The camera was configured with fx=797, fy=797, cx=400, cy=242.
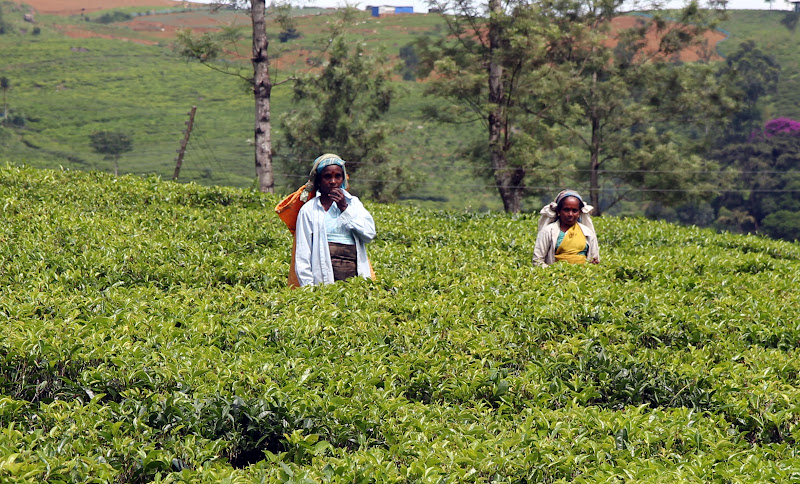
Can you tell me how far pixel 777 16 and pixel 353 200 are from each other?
161 meters

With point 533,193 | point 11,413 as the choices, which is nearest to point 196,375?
point 11,413

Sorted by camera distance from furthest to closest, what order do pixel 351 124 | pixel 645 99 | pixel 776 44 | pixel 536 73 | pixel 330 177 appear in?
1. pixel 776 44
2. pixel 351 124
3. pixel 645 99
4. pixel 536 73
5. pixel 330 177

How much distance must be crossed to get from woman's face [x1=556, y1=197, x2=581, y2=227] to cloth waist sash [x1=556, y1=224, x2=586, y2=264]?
0.19 metres

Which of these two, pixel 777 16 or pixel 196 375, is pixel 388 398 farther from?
pixel 777 16

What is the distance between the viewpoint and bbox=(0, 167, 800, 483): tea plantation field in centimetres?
388

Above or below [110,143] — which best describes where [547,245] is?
above

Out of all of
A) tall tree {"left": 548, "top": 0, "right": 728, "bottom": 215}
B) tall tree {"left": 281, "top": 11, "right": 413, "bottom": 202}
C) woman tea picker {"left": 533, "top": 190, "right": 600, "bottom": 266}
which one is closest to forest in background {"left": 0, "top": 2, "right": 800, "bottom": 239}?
tall tree {"left": 281, "top": 11, "right": 413, "bottom": 202}

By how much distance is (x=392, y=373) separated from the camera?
16.8ft

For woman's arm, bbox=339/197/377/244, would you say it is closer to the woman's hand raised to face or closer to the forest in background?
the woman's hand raised to face

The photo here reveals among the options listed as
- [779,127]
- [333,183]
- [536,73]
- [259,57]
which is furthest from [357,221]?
[779,127]

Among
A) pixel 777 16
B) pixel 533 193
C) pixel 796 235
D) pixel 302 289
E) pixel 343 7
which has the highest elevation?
pixel 777 16

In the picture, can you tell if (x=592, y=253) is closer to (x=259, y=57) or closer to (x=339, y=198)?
(x=339, y=198)

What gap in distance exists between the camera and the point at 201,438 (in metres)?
4.09

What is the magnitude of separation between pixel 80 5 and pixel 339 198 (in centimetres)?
18206
